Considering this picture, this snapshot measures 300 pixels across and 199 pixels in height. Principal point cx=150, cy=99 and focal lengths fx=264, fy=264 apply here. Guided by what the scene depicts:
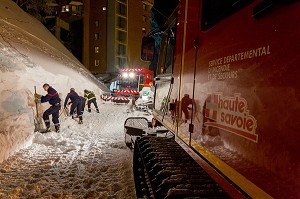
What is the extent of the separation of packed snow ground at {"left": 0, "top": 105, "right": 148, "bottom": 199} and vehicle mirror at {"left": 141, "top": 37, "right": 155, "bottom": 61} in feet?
7.31

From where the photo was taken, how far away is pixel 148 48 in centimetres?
479

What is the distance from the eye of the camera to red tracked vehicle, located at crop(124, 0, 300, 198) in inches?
50.7

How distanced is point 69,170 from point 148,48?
2814mm

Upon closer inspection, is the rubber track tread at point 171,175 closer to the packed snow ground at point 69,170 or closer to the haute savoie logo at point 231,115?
the haute savoie logo at point 231,115

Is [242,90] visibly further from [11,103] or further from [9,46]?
[9,46]

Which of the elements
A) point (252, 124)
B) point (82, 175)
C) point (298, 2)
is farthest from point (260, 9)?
point (82, 175)

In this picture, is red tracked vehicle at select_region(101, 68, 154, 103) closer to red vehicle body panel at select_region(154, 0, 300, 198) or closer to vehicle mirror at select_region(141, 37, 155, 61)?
vehicle mirror at select_region(141, 37, 155, 61)

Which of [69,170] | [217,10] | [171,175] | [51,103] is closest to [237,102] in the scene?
[217,10]

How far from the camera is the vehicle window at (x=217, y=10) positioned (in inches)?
72.3

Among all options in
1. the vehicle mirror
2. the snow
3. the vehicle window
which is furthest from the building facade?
the vehicle window

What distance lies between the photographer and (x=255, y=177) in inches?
59.0

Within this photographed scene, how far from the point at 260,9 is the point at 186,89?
4.77 feet

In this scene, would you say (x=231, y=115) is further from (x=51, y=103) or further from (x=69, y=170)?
(x=51, y=103)

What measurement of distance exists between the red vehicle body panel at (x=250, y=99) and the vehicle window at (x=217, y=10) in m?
0.04
